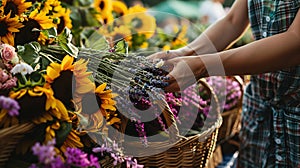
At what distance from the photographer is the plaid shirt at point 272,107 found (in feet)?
3.95

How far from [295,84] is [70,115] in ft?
2.17

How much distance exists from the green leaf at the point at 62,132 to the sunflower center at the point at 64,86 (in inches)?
2.0

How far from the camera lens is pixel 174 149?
3.39 ft

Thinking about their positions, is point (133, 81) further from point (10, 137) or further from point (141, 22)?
point (141, 22)

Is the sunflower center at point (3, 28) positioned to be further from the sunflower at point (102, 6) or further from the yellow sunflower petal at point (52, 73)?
the sunflower at point (102, 6)

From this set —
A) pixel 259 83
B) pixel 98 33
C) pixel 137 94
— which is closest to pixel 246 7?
pixel 259 83

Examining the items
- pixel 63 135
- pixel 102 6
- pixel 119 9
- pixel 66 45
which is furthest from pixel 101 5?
pixel 63 135

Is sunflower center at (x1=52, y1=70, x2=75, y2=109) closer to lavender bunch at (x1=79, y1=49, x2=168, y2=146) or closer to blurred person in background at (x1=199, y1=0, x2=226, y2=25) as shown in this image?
lavender bunch at (x1=79, y1=49, x2=168, y2=146)

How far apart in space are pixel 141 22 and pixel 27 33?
0.78 meters

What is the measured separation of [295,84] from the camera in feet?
3.98

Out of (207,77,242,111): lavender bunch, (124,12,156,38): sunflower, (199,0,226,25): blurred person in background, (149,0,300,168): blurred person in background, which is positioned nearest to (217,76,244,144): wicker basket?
(207,77,242,111): lavender bunch

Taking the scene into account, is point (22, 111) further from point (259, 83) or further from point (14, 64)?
point (259, 83)

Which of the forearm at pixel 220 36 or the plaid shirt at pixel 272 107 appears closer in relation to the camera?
the plaid shirt at pixel 272 107

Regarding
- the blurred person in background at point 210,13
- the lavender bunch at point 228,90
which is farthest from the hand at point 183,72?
the blurred person in background at point 210,13
